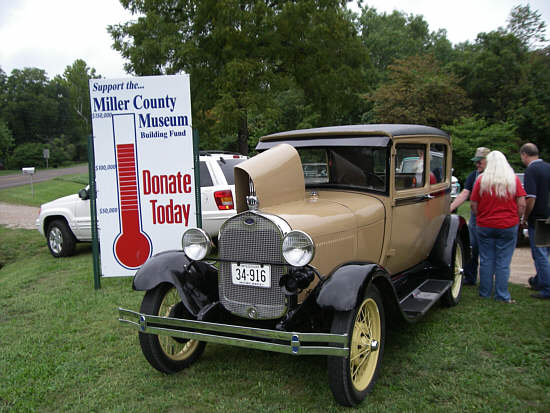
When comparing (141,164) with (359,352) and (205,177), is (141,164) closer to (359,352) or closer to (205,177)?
(205,177)

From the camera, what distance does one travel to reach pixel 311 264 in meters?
3.40

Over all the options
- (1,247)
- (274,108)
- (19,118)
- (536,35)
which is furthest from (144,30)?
(19,118)

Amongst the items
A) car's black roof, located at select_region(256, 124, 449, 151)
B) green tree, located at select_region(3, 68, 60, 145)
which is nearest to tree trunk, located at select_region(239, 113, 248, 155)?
car's black roof, located at select_region(256, 124, 449, 151)

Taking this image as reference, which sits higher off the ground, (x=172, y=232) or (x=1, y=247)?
(x=172, y=232)

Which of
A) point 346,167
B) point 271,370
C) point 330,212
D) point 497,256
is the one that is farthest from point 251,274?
point 497,256

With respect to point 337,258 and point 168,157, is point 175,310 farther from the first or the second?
point 168,157

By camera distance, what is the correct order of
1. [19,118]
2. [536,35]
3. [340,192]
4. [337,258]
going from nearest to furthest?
[337,258], [340,192], [536,35], [19,118]

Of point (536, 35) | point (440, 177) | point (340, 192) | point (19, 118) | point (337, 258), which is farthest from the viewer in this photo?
point (19, 118)

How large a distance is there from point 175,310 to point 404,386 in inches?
76.3

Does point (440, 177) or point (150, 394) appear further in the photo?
point (440, 177)

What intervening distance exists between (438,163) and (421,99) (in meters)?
16.4

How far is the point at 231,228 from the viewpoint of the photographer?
3.49m

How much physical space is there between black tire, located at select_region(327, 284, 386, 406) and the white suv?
4.66m

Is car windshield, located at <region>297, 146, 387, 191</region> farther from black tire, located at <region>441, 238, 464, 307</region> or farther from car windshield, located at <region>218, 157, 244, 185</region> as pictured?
car windshield, located at <region>218, 157, 244, 185</region>
